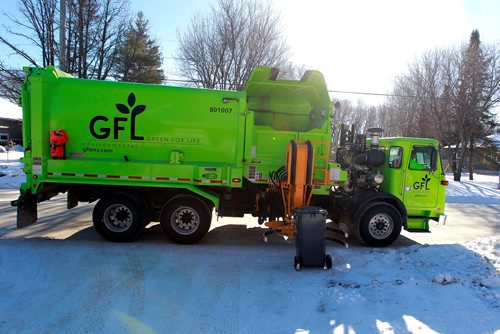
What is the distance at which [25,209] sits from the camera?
6914 millimetres

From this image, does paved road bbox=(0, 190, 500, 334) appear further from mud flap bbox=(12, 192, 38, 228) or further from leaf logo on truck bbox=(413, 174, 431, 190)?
leaf logo on truck bbox=(413, 174, 431, 190)

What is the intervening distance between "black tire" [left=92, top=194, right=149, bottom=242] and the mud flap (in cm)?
121

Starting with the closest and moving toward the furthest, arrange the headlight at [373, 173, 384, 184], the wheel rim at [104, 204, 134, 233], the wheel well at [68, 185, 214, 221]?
the wheel rim at [104, 204, 134, 233], the wheel well at [68, 185, 214, 221], the headlight at [373, 173, 384, 184]

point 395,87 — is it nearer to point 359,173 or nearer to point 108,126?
point 359,173

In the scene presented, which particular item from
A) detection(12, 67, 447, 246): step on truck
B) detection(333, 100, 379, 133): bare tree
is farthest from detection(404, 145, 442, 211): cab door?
detection(333, 100, 379, 133): bare tree

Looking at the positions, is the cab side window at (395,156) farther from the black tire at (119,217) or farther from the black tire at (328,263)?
the black tire at (119,217)

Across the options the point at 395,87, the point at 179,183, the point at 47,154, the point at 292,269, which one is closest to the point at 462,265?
A: the point at 292,269

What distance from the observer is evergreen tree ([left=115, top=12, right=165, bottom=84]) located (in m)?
23.7

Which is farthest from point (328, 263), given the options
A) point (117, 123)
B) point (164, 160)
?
point (117, 123)

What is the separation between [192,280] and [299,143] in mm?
2914

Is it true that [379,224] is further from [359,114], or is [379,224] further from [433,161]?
[359,114]

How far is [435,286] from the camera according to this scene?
4.89 meters

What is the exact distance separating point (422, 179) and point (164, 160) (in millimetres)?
5195

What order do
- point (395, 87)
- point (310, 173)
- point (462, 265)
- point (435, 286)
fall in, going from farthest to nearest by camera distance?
point (395, 87), point (310, 173), point (462, 265), point (435, 286)
